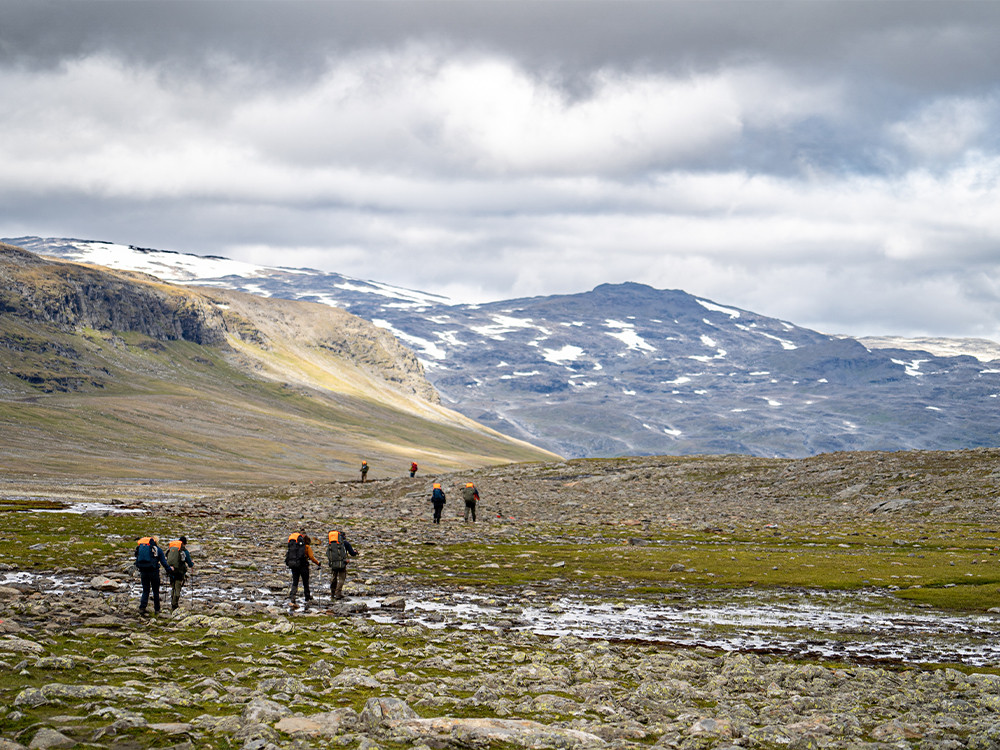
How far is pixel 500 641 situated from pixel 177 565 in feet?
37.1

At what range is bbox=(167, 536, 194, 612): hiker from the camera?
97.6 feet

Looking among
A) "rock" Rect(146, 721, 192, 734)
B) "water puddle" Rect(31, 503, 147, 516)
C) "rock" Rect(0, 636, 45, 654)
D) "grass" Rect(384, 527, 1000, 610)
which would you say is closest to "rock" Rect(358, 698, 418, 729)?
"rock" Rect(146, 721, 192, 734)

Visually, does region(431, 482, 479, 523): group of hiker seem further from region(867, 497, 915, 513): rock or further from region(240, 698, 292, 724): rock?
region(240, 698, 292, 724): rock

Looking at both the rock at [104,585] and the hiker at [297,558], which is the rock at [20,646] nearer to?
the hiker at [297,558]

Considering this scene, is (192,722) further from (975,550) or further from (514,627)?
(975,550)

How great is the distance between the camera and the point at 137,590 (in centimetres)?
3381

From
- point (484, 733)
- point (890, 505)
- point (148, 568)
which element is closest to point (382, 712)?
point (484, 733)

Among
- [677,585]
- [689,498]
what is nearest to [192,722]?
[677,585]

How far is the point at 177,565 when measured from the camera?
30000 mm

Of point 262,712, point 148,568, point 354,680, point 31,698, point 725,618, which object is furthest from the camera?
point 725,618

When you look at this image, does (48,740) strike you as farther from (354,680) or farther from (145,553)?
(145,553)

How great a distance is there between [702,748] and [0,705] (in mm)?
12914

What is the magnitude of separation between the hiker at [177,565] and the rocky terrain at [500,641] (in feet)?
2.61

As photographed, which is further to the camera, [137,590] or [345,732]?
[137,590]
